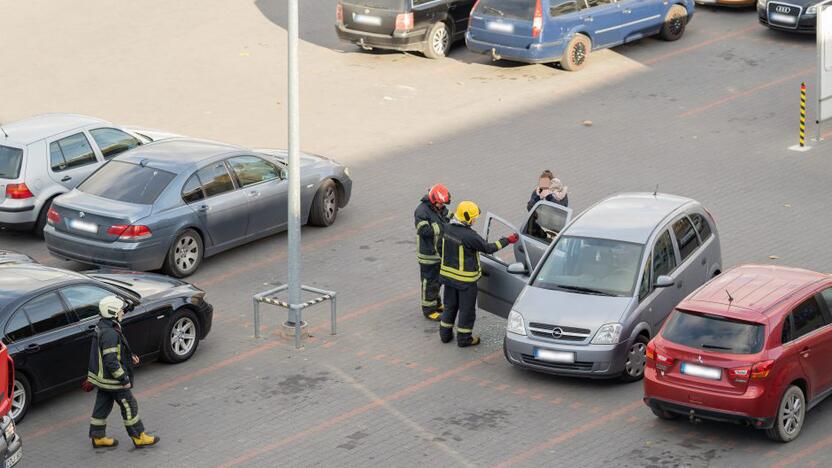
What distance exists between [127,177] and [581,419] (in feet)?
24.8

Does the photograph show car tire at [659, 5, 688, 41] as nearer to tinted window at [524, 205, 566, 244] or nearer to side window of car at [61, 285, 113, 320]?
tinted window at [524, 205, 566, 244]

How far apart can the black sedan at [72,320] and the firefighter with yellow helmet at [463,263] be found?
2820mm

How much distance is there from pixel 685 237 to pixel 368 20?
42.2ft

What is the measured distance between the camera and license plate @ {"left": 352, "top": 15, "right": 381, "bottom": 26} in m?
28.2

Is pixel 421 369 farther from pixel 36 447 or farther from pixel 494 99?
pixel 494 99

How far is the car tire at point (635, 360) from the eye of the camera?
51.3 ft

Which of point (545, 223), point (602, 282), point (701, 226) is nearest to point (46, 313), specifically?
point (602, 282)

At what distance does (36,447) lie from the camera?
14562 mm

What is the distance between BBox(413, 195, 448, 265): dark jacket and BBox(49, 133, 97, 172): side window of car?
590cm

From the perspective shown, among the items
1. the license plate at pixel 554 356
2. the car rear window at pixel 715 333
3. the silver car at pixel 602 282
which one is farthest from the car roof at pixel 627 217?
the car rear window at pixel 715 333

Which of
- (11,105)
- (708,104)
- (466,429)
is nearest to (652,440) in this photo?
(466,429)

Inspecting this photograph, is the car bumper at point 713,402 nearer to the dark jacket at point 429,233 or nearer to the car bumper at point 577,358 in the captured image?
the car bumper at point 577,358

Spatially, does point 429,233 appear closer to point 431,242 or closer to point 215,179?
point 431,242

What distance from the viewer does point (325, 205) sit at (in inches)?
831
